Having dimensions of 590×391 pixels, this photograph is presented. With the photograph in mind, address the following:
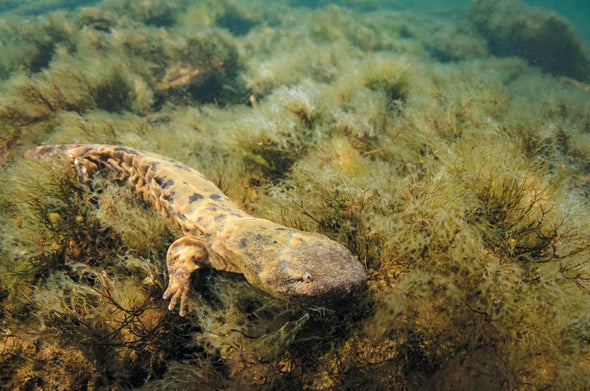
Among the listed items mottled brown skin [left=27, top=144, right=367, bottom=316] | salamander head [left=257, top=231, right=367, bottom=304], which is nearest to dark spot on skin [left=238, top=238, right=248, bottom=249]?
mottled brown skin [left=27, top=144, right=367, bottom=316]

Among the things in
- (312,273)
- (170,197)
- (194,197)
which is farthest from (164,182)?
(312,273)

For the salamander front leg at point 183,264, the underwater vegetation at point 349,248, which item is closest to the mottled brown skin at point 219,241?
the salamander front leg at point 183,264

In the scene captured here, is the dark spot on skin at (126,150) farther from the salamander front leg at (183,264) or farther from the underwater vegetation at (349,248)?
the salamander front leg at (183,264)

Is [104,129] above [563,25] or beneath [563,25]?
beneath

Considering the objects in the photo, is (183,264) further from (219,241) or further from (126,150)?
(126,150)

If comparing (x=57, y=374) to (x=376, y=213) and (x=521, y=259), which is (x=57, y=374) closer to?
(x=376, y=213)

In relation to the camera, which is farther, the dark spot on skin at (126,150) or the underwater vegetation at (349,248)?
the dark spot on skin at (126,150)

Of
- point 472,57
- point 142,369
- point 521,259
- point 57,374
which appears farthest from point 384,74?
point 472,57
